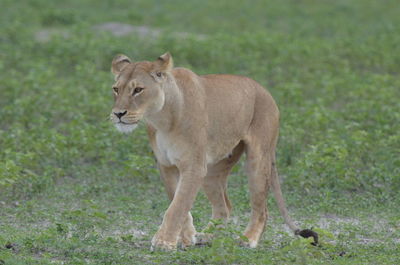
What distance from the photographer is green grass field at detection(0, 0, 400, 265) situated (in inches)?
261

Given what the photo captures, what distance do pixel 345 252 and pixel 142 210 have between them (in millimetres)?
2086

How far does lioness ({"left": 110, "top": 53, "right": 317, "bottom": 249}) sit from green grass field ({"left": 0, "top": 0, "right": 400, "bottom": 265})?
27cm

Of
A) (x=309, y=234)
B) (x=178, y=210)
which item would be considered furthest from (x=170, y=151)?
(x=309, y=234)

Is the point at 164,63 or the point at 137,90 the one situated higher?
the point at 164,63

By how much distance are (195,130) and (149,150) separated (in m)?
3.14

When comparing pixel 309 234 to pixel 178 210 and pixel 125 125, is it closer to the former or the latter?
pixel 178 210

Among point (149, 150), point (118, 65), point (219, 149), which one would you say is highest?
point (118, 65)

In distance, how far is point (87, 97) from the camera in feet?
37.1

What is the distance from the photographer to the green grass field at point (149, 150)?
6.64 metres

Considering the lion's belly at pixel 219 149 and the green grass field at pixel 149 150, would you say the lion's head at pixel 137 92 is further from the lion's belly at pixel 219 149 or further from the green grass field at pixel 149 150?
the green grass field at pixel 149 150

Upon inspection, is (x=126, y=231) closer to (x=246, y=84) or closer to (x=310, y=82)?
(x=246, y=84)

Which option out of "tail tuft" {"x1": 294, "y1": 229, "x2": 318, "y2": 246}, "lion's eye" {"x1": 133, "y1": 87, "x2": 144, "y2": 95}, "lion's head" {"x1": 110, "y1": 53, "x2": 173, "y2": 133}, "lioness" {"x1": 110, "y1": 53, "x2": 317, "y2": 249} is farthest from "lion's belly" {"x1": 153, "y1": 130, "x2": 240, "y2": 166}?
"tail tuft" {"x1": 294, "y1": 229, "x2": 318, "y2": 246}

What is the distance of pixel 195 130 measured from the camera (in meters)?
6.66

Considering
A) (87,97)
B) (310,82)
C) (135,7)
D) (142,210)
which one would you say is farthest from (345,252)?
(135,7)
